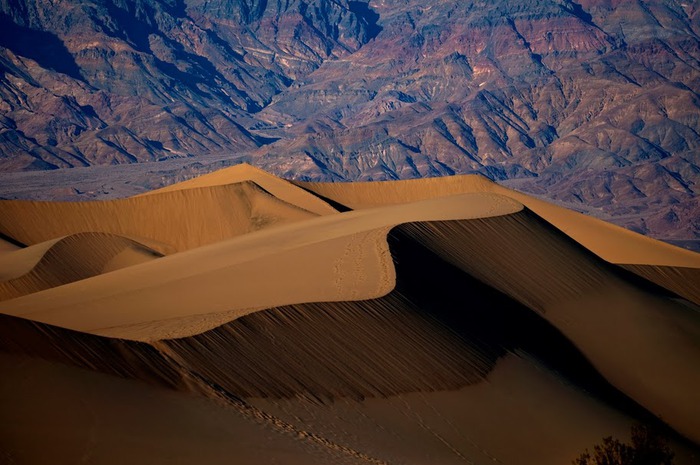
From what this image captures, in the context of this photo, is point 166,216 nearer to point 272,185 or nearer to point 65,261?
point 272,185

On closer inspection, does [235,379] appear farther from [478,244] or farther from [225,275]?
[478,244]

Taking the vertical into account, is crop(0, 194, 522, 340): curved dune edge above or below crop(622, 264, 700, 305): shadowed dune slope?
above

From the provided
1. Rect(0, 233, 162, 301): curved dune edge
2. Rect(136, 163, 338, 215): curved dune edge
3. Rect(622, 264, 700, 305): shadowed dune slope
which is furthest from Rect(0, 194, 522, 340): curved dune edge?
Rect(136, 163, 338, 215): curved dune edge

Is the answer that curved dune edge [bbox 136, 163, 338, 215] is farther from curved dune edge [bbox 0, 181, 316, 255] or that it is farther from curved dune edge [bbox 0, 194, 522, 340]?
curved dune edge [bbox 0, 194, 522, 340]

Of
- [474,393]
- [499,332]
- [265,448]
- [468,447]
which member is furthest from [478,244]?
[265,448]

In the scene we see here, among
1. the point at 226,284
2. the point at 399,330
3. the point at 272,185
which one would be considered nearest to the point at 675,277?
the point at 226,284

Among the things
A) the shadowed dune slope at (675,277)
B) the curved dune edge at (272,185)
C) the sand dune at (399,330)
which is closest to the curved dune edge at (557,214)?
the sand dune at (399,330)

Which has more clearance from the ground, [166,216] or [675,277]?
[675,277]
